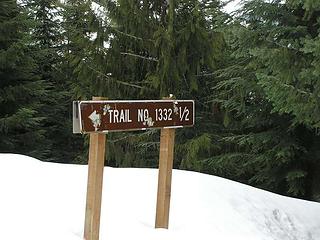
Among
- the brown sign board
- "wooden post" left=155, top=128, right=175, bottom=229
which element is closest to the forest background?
the brown sign board

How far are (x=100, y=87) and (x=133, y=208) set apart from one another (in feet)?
24.6

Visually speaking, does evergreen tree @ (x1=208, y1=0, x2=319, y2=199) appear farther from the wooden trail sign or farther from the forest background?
the wooden trail sign

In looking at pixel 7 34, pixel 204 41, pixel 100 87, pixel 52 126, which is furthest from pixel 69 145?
pixel 204 41

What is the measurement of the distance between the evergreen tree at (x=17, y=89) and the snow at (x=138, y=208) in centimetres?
789

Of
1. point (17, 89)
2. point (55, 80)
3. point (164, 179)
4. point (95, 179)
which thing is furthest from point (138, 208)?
point (55, 80)

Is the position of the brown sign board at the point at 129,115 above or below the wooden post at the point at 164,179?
above

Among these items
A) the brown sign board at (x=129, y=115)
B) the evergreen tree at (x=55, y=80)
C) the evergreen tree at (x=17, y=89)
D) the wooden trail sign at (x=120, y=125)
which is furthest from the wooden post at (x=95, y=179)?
the evergreen tree at (x=55, y=80)

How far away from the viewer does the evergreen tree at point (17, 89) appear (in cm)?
1470

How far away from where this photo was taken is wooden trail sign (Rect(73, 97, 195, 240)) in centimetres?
464

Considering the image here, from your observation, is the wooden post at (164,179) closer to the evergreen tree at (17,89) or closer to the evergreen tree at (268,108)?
the evergreen tree at (268,108)

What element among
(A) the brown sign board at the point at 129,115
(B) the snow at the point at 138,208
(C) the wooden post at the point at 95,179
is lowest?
(B) the snow at the point at 138,208

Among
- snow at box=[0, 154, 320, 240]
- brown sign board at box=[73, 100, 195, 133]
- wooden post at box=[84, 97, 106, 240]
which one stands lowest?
snow at box=[0, 154, 320, 240]

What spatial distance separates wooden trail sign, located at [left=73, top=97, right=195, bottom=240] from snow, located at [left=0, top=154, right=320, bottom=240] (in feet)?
0.93

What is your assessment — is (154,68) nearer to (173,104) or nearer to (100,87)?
(100,87)
